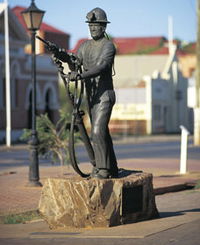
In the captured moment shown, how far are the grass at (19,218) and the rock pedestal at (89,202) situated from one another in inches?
49.4

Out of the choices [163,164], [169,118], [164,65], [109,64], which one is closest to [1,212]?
[109,64]

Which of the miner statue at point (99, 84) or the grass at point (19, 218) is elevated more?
the miner statue at point (99, 84)

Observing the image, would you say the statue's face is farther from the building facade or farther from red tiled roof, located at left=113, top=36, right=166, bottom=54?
red tiled roof, located at left=113, top=36, right=166, bottom=54

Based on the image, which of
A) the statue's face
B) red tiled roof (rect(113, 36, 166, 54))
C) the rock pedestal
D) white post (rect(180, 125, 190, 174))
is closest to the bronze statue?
the statue's face

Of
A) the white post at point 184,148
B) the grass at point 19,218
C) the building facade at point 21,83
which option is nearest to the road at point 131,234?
the grass at point 19,218

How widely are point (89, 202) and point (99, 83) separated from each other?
172 centimetres

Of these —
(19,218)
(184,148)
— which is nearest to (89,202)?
(19,218)

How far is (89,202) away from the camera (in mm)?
9719

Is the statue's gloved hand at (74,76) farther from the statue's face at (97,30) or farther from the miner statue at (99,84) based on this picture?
the statue's face at (97,30)

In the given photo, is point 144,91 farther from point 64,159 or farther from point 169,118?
point 64,159

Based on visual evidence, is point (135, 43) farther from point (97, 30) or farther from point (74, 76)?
point (74, 76)

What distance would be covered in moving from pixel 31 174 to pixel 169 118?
47840 mm

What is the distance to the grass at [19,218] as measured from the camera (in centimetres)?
1129

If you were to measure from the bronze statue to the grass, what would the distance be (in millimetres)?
1713
